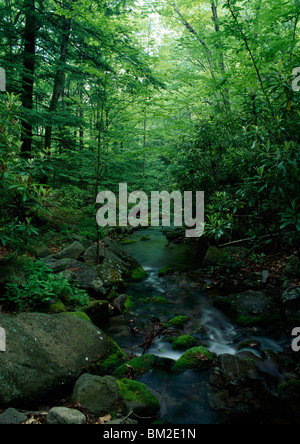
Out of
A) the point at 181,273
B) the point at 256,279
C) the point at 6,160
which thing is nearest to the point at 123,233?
the point at 181,273

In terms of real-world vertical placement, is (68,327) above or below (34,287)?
below

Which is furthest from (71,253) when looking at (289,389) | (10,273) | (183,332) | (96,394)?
(289,389)

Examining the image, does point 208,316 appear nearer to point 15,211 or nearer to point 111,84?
point 15,211

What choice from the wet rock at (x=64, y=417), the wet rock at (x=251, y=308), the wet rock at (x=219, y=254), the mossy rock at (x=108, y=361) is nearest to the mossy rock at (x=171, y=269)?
the wet rock at (x=219, y=254)

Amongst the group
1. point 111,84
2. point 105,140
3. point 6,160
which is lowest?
point 6,160

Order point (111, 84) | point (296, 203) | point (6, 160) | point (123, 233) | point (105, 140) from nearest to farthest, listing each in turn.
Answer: point (296, 203) → point (6, 160) → point (111, 84) → point (105, 140) → point (123, 233)

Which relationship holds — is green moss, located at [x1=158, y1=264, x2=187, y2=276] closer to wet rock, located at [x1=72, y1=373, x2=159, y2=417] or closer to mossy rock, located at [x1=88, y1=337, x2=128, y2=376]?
mossy rock, located at [x1=88, y1=337, x2=128, y2=376]

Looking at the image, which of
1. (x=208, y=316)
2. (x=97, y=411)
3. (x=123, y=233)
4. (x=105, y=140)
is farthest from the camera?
(x=123, y=233)

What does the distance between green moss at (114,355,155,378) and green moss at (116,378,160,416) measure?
1.21ft

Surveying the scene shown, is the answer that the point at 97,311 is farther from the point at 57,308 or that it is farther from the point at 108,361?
the point at 108,361

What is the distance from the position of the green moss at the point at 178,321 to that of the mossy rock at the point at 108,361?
1609mm

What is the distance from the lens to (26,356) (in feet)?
10.7

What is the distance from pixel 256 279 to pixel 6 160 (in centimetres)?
711

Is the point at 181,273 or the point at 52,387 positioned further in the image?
the point at 181,273
